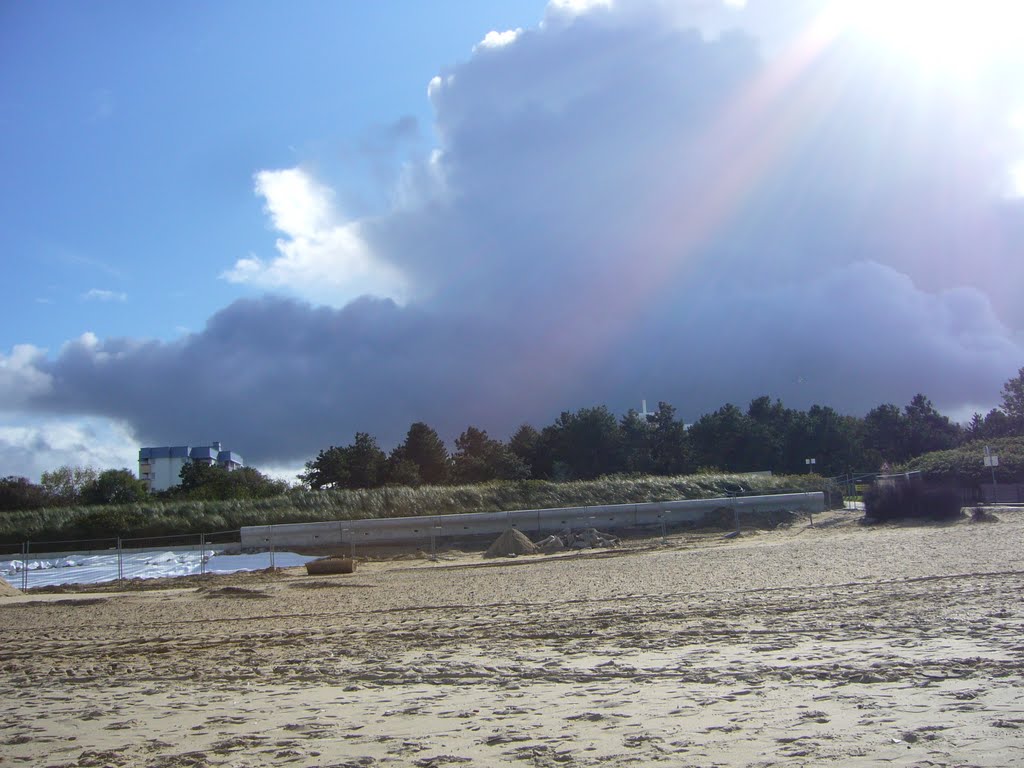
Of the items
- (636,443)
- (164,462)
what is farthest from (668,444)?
(164,462)

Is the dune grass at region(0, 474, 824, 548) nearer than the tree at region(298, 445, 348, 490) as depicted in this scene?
Yes

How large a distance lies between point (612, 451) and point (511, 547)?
1459 inches

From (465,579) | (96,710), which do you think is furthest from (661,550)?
(96,710)

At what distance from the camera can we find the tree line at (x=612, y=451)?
6391 centimetres

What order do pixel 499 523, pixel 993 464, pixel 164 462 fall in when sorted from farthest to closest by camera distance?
pixel 164 462
pixel 499 523
pixel 993 464

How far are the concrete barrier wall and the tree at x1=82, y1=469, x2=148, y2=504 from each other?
94.6 feet

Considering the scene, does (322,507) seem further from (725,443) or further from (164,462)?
(164,462)

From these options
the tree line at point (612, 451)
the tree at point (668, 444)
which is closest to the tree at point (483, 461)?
the tree line at point (612, 451)

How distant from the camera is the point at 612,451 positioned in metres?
66.1

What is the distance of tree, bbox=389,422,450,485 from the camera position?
220 ft

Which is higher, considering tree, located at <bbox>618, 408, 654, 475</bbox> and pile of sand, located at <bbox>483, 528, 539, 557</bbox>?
tree, located at <bbox>618, 408, 654, 475</bbox>

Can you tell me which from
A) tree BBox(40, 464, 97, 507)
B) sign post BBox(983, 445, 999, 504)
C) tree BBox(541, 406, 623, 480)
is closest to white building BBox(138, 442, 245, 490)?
tree BBox(40, 464, 97, 507)

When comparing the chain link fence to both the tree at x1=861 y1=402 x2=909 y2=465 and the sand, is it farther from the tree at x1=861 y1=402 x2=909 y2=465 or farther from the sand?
the tree at x1=861 y1=402 x2=909 y2=465

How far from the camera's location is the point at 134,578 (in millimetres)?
27641
